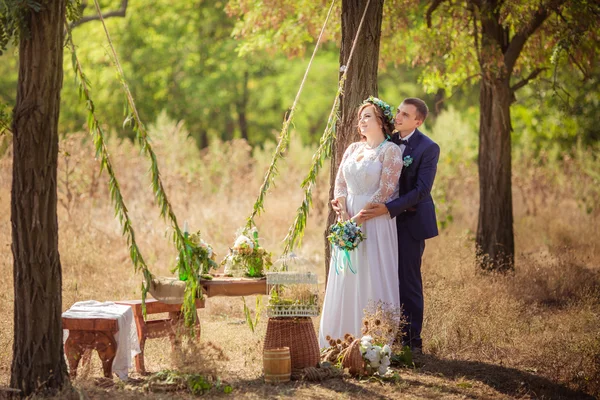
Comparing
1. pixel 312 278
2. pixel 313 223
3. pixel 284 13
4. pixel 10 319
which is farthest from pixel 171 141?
pixel 312 278

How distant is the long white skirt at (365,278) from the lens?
6496 millimetres

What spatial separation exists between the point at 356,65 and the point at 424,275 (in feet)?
8.29

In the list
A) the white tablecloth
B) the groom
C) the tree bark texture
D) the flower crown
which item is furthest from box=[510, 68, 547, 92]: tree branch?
the white tablecloth

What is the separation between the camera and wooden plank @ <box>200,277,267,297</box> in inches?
234

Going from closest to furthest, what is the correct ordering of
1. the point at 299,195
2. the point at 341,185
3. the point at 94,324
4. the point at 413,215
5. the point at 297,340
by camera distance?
the point at 94,324 < the point at 297,340 < the point at 413,215 < the point at 341,185 < the point at 299,195

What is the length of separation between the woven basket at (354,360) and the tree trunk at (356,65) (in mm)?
1555

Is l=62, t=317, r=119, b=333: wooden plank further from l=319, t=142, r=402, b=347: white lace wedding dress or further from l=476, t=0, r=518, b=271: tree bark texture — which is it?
l=476, t=0, r=518, b=271: tree bark texture

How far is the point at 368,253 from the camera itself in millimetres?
6512

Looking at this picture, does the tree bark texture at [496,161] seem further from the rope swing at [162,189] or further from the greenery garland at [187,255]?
the greenery garland at [187,255]

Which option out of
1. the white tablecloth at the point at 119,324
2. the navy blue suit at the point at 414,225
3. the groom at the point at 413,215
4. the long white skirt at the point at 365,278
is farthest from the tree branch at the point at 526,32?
the white tablecloth at the point at 119,324

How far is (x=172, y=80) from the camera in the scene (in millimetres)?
26031

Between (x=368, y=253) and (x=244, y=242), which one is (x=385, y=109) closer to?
(x=368, y=253)

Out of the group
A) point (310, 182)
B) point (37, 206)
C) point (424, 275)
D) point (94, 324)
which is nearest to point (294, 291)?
point (310, 182)

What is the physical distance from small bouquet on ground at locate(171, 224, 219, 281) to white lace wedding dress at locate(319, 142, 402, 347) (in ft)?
3.61
